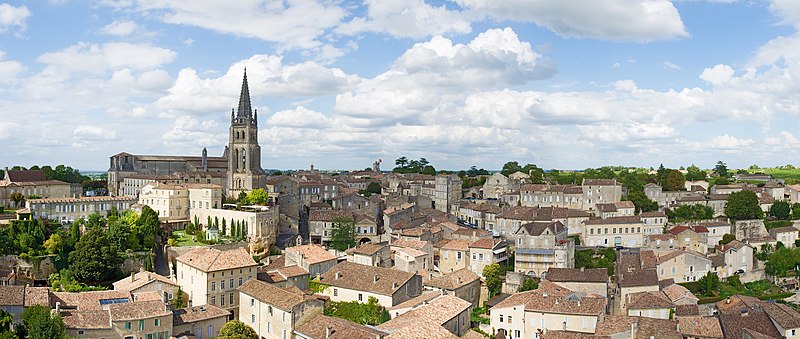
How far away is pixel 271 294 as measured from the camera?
37406 mm

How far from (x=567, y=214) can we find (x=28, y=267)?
48151 millimetres

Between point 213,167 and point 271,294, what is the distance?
5191cm

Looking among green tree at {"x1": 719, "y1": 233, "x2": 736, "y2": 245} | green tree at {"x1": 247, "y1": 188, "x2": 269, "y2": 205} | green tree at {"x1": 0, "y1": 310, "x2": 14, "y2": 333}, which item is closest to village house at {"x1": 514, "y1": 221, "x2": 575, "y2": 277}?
green tree at {"x1": 719, "y1": 233, "x2": 736, "y2": 245}

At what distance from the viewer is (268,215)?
188 feet

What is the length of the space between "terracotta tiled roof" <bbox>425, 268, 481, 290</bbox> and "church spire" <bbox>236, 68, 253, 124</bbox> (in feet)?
113

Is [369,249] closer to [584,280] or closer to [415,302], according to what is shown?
[415,302]

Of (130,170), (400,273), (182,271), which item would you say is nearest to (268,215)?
(182,271)

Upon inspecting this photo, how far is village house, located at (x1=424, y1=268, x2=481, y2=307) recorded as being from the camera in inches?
1785

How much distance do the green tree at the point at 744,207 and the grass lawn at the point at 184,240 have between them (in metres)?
58.4

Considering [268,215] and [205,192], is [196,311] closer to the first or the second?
[268,215]

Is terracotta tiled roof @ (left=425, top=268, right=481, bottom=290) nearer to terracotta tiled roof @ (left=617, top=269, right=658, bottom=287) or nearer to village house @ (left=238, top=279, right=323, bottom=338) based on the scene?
village house @ (left=238, top=279, right=323, bottom=338)

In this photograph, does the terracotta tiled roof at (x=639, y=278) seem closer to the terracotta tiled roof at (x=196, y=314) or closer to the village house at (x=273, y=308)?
the village house at (x=273, y=308)

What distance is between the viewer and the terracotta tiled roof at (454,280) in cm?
4559

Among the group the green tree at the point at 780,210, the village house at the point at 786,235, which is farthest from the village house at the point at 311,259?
the green tree at the point at 780,210
